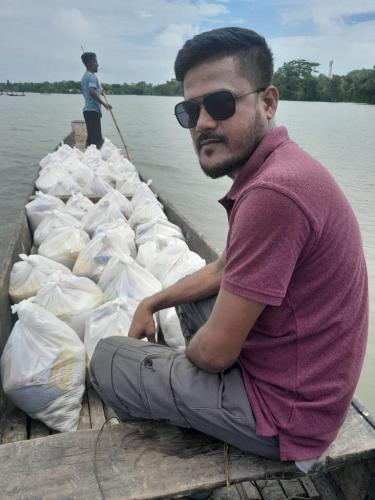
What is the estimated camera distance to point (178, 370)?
4.61ft

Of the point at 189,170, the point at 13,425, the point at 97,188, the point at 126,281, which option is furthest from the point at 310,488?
the point at 189,170

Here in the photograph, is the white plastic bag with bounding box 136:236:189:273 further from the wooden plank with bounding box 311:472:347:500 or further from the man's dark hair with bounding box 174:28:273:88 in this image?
the man's dark hair with bounding box 174:28:273:88

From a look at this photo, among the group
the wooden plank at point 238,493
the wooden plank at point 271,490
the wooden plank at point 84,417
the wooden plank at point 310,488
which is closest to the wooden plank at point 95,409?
the wooden plank at point 84,417

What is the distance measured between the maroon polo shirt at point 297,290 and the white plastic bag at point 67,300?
1370mm

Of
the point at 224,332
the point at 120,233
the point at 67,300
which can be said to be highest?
the point at 224,332

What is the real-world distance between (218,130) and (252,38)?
0.32 m

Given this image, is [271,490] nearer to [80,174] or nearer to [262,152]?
[262,152]

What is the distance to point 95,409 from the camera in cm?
212

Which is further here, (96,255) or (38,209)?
(38,209)

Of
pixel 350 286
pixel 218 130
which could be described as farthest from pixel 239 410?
pixel 218 130

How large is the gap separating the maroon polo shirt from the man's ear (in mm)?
110

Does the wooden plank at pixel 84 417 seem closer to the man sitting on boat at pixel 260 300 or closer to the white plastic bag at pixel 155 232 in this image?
the man sitting on boat at pixel 260 300

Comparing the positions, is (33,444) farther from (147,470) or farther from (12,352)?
(12,352)

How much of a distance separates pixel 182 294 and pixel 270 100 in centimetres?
89
